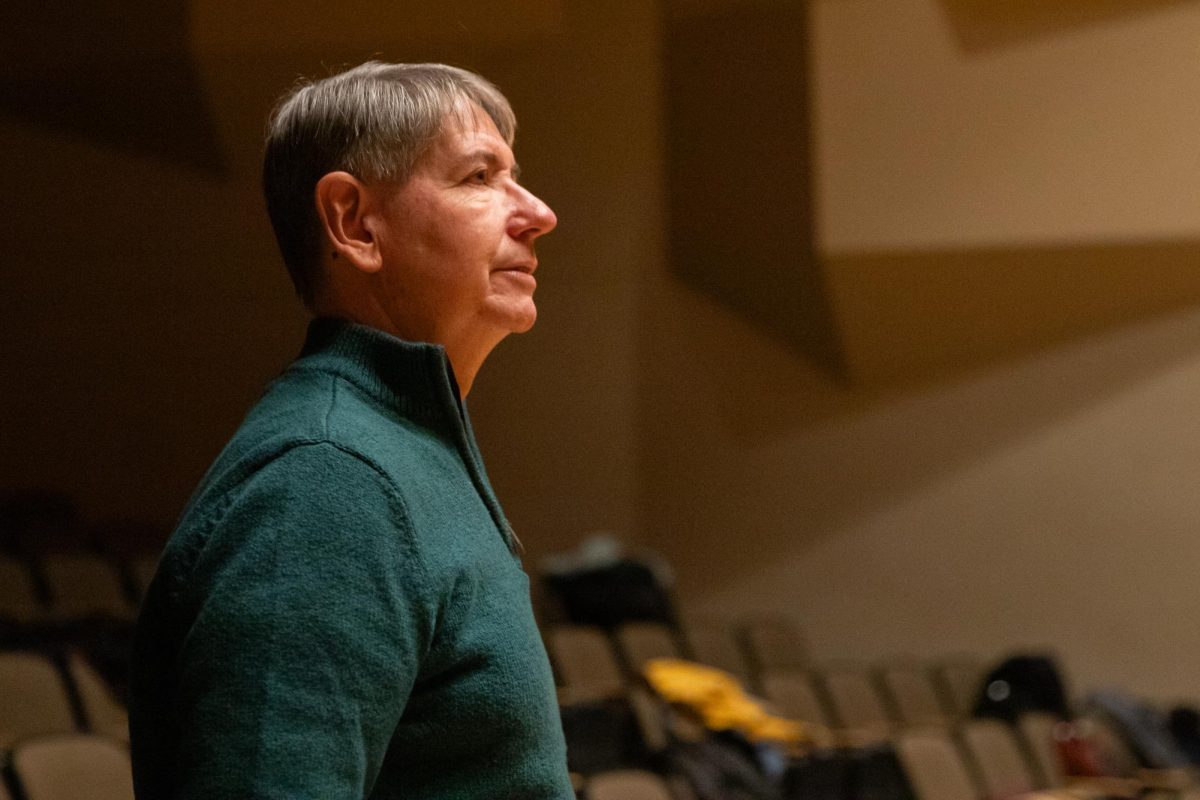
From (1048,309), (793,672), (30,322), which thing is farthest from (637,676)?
(30,322)

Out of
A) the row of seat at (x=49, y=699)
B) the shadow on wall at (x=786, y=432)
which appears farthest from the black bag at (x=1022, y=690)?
the row of seat at (x=49, y=699)

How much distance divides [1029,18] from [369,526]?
432cm

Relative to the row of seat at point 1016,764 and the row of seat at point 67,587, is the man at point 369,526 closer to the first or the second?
the row of seat at point 1016,764

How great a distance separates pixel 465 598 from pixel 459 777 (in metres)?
0.10

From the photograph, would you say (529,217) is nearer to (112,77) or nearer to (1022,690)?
(112,77)

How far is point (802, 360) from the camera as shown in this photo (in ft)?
18.3

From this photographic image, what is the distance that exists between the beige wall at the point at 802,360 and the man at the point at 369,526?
3.64 m

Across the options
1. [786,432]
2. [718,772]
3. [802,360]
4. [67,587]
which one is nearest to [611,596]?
[786,432]

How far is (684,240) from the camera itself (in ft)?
17.9

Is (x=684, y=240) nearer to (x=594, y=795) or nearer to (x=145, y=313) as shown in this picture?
(x=145, y=313)

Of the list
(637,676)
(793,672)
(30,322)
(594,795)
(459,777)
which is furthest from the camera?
(30,322)

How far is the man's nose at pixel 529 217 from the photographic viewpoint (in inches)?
35.6

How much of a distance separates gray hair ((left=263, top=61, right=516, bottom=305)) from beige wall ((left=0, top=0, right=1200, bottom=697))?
361 cm

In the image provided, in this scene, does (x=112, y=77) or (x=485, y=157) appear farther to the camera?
(x=112, y=77)
